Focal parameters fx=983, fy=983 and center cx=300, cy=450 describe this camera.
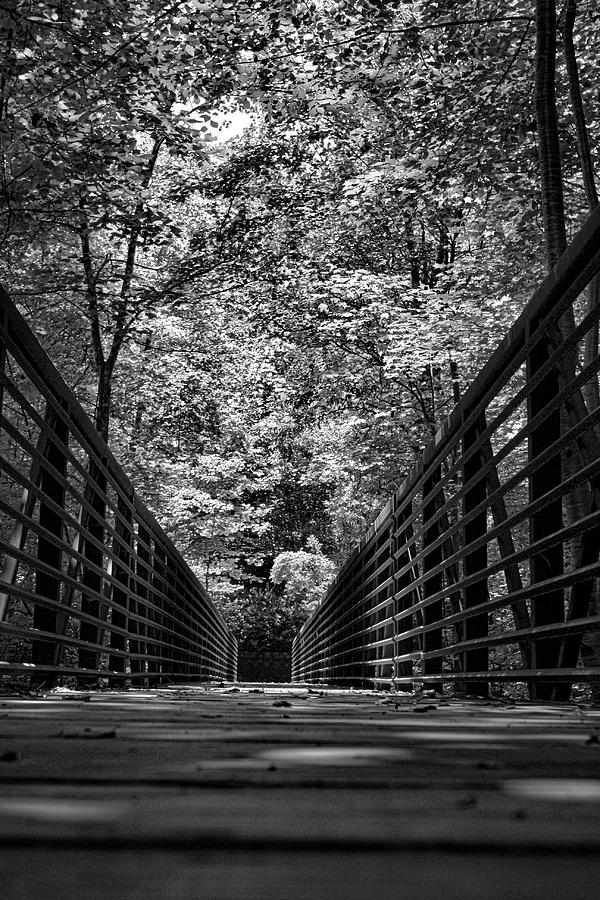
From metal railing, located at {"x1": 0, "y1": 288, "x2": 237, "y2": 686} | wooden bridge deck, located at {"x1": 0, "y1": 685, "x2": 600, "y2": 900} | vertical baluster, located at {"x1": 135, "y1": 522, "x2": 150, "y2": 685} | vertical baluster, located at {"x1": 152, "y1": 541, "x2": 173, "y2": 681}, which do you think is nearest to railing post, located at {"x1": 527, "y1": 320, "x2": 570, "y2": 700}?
wooden bridge deck, located at {"x1": 0, "y1": 685, "x2": 600, "y2": 900}

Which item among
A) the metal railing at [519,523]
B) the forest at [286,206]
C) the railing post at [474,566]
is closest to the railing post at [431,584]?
the metal railing at [519,523]

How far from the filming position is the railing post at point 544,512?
4012mm

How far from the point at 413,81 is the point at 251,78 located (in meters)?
1.90

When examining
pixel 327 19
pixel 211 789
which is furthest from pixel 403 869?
pixel 327 19

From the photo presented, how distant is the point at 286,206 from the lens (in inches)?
646

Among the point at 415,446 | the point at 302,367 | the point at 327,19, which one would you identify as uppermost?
the point at 327,19

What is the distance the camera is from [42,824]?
3.74 feet

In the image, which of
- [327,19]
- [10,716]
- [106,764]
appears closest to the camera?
[106,764]

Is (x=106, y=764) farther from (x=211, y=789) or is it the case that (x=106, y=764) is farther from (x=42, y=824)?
(x=42, y=824)

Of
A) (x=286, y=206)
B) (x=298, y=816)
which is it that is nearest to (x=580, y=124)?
(x=286, y=206)

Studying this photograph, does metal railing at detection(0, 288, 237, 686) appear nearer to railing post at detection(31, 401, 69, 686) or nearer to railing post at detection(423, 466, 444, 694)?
railing post at detection(31, 401, 69, 686)

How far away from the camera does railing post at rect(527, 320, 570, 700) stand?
13.2ft

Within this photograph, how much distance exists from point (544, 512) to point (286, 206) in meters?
13.1

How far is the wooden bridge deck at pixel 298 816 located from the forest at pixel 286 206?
659 centimetres
